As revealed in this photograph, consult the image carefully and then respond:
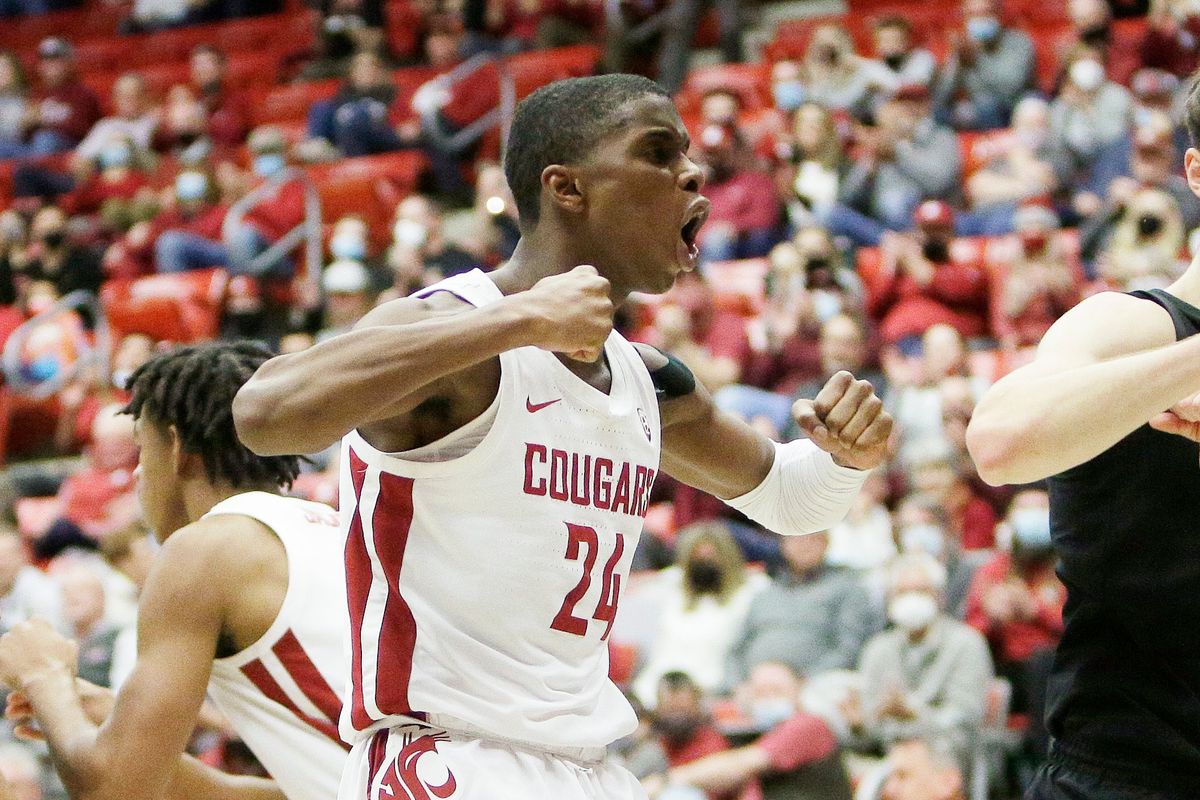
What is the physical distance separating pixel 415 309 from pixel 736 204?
8294mm

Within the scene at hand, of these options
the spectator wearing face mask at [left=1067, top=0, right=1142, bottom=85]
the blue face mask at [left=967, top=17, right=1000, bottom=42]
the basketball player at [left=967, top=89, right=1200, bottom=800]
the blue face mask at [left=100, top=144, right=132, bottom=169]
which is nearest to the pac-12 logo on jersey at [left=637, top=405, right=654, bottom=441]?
the basketball player at [left=967, top=89, right=1200, bottom=800]

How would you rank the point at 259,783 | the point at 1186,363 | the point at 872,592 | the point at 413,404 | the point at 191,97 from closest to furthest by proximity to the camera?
the point at 1186,363, the point at 413,404, the point at 259,783, the point at 872,592, the point at 191,97

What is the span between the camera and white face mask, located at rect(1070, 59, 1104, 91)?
34.2 ft

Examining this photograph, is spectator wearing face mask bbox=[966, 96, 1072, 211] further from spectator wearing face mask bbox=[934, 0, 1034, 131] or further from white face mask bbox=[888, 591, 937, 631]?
white face mask bbox=[888, 591, 937, 631]

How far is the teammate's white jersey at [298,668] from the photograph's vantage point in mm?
3631

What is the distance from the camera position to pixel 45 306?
524 inches

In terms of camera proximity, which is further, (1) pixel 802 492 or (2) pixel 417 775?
(1) pixel 802 492

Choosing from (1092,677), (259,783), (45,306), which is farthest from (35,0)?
(1092,677)

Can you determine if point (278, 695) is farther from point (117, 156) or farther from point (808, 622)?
point (117, 156)

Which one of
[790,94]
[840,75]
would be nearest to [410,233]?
[790,94]

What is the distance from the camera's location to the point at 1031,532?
24.4ft

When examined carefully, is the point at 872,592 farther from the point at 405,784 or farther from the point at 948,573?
the point at 405,784

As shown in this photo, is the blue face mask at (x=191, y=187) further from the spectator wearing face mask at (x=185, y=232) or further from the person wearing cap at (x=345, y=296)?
the person wearing cap at (x=345, y=296)

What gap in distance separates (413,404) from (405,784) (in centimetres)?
69
